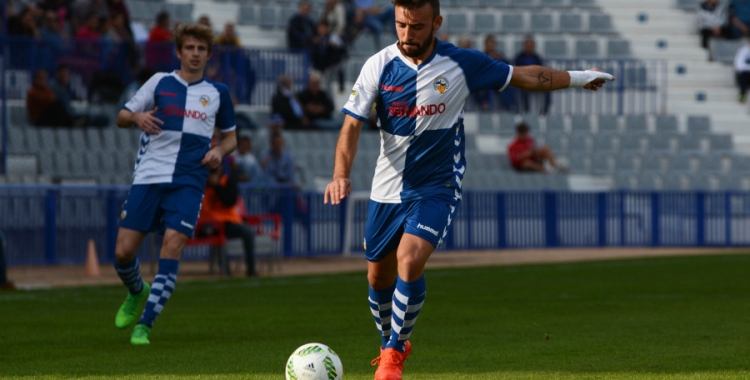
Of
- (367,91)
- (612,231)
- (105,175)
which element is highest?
(367,91)

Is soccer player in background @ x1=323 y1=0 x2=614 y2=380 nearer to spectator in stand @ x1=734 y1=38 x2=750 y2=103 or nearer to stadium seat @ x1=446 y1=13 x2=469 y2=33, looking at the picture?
stadium seat @ x1=446 y1=13 x2=469 y2=33

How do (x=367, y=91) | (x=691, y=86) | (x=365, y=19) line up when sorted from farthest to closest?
(x=691, y=86), (x=365, y=19), (x=367, y=91)

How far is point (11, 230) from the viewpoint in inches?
663

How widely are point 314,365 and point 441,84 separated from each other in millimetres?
1772

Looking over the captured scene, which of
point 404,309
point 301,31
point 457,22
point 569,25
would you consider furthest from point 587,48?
point 404,309

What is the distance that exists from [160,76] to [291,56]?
46.0 feet

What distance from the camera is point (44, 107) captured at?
19422 millimetres

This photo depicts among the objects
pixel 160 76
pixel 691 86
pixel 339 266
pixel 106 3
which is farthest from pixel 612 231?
pixel 160 76

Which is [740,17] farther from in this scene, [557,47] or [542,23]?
[557,47]

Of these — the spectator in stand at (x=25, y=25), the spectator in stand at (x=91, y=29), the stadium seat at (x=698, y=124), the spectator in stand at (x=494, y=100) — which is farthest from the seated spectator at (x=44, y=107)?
the stadium seat at (x=698, y=124)

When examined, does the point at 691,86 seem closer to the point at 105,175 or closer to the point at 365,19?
the point at 365,19

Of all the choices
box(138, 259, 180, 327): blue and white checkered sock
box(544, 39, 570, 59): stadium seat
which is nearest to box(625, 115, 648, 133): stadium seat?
box(544, 39, 570, 59): stadium seat

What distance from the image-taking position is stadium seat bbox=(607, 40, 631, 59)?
28734mm

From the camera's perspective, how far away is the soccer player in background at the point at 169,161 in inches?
370
